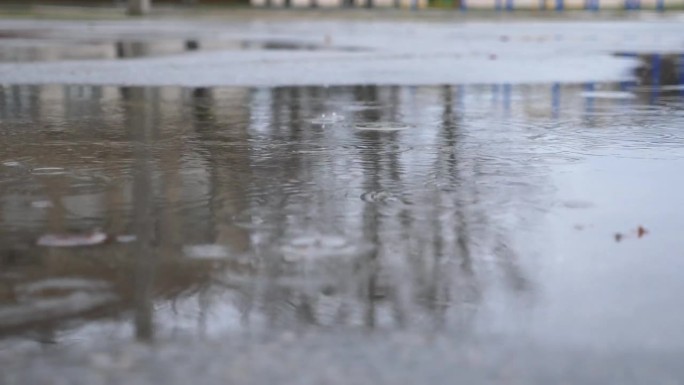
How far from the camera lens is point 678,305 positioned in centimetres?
436

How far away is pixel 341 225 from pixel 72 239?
1.27 m

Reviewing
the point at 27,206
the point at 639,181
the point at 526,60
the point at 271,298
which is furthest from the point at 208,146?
the point at 526,60

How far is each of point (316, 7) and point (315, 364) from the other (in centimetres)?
4191

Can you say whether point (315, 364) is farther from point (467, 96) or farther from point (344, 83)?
point (344, 83)

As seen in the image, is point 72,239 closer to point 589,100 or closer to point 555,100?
point 555,100

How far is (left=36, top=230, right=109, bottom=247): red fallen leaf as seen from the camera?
5316 mm

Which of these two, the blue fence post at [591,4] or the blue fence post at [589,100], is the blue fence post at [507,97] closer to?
the blue fence post at [589,100]

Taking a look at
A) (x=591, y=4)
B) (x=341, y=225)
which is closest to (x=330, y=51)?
(x=341, y=225)

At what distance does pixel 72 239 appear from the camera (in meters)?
5.40

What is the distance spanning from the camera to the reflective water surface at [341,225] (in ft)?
13.9

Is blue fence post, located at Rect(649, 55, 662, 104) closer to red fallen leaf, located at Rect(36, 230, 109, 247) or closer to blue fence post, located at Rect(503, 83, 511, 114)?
blue fence post, located at Rect(503, 83, 511, 114)

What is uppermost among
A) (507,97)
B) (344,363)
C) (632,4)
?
(632,4)

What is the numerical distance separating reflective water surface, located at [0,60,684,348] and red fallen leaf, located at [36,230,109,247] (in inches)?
0.5

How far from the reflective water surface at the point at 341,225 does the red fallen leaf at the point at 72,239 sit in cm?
1
